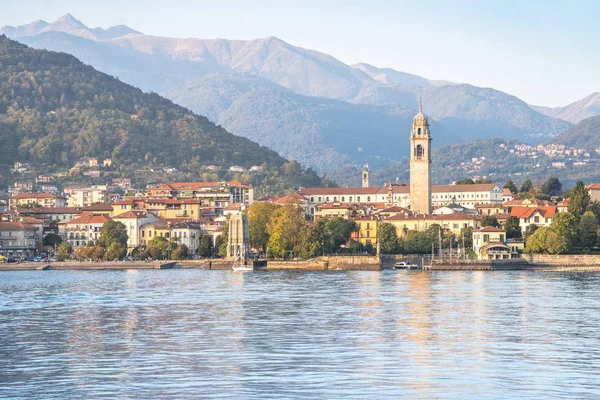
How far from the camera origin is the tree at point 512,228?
3629 inches

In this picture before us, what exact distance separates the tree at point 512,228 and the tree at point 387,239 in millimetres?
8369

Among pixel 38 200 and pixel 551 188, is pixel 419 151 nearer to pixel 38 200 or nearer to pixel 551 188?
pixel 551 188

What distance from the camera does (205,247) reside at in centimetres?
10131

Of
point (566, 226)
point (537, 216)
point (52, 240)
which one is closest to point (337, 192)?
point (52, 240)

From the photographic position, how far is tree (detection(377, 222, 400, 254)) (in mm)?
91250

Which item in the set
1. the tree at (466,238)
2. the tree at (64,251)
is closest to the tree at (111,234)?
the tree at (64,251)

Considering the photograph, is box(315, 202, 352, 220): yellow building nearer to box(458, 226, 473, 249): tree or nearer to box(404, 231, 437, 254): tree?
box(458, 226, 473, 249): tree

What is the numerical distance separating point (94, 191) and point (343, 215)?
4448 centimetres

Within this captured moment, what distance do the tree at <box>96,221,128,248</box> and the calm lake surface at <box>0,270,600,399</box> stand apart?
40.6m

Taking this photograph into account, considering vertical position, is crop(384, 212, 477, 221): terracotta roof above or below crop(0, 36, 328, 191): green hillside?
below

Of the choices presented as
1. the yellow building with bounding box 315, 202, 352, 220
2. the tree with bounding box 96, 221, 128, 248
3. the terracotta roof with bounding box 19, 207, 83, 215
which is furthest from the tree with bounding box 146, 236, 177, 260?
the terracotta roof with bounding box 19, 207, 83, 215

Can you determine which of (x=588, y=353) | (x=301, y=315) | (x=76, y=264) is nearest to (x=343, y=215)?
(x=76, y=264)

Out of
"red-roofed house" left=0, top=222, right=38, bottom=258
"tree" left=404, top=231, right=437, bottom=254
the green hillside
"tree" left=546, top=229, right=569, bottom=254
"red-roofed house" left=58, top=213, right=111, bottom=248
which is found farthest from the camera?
the green hillside

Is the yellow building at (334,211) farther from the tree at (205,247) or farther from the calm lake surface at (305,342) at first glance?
the calm lake surface at (305,342)
